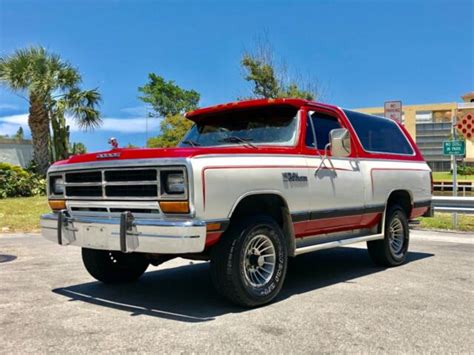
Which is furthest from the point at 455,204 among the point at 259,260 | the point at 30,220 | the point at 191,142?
the point at 30,220

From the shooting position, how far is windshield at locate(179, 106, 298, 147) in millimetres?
5793

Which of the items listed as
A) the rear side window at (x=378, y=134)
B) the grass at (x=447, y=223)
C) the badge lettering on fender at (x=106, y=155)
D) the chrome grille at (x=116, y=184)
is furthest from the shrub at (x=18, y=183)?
the badge lettering on fender at (x=106, y=155)

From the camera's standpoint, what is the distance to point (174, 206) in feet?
14.7

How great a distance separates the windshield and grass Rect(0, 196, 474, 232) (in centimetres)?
710

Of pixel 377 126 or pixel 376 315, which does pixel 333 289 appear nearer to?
pixel 376 315

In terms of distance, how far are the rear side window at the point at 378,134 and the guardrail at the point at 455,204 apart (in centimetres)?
403

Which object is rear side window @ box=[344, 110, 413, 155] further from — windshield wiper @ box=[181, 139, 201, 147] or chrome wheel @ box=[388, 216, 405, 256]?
windshield wiper @ box=[181, 139, 201, 147]

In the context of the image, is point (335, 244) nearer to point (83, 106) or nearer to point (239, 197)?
point (239, 197)

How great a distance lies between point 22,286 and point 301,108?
12.4 feet

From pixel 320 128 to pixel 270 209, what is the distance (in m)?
1.30

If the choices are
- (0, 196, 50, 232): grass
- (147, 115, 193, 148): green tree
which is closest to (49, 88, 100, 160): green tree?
(0, 196, 50, 232): grass

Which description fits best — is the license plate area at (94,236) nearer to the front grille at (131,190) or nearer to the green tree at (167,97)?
the front grille at (131,190)

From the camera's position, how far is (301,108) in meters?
5.93

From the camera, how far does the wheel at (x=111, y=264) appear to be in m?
5.99
